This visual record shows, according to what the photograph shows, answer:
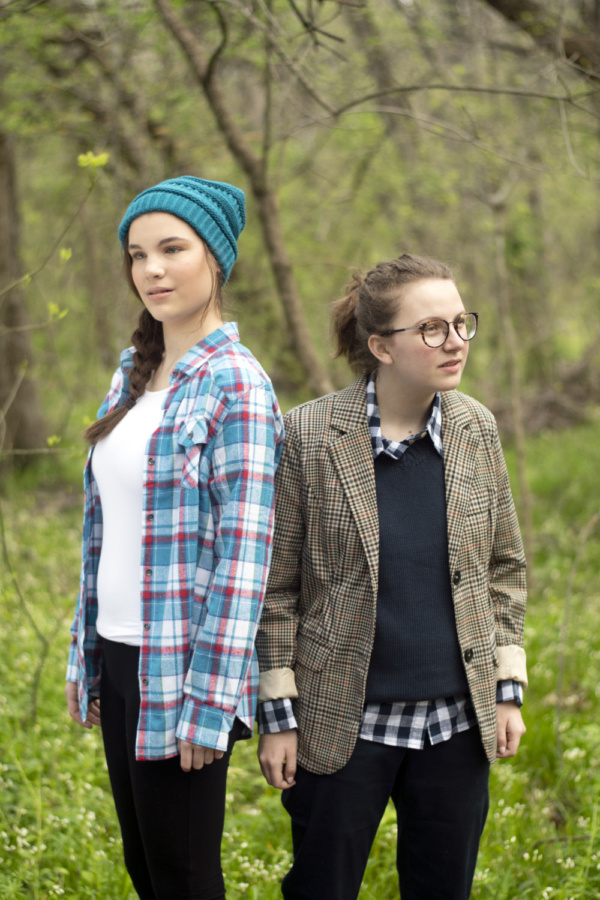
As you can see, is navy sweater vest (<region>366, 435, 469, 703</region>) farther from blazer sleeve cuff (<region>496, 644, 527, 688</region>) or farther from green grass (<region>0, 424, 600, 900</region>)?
green grass (<region>0, 424, 600, 900</region>)

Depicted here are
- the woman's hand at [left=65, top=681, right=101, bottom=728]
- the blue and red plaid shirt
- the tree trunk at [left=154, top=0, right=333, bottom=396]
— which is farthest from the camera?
the tree trunk at [left=154, top=0, right=333, bottom=396]

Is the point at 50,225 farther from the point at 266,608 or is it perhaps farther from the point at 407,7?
the point at 266,608

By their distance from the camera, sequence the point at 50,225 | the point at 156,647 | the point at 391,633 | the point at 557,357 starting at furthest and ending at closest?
the point at 557,357, the point at 50,225, the point at 391,633, the point at 156,647

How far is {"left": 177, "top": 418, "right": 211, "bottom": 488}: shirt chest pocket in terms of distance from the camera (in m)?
1.66

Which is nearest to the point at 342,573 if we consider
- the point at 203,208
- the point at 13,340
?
the point at 203,208

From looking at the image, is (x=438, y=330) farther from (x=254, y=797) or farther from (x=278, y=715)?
(x=254, y=797)

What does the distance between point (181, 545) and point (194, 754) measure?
1.45 ft

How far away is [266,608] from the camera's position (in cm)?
187

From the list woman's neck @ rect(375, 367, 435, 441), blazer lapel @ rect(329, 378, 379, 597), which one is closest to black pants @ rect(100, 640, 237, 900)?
blazer lapel @ rect(329, 378, 379, 597)

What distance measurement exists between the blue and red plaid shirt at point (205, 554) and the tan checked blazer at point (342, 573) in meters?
0.18

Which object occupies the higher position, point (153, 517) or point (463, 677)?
point (153, 517)

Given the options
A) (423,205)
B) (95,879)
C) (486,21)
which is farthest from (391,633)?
(423,205)

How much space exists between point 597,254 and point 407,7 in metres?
5.31

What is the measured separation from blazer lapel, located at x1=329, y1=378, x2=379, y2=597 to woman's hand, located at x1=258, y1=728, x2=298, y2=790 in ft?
1.36
